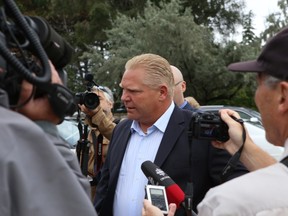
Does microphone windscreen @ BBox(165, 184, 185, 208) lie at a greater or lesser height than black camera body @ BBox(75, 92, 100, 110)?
greater

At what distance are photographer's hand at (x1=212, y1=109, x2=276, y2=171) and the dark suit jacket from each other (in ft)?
1.94

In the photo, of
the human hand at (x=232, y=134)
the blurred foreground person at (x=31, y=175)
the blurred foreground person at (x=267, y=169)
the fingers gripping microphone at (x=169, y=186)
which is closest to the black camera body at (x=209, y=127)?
A: the human hand at (x=232, y=134)

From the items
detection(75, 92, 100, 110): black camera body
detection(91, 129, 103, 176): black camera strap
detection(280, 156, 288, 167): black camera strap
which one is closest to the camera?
detection(280, 156, 288, 167): black camera strap

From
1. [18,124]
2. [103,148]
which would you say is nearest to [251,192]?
[18,124]

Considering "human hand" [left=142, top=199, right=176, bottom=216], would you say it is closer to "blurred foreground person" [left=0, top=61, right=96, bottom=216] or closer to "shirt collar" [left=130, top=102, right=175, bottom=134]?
"shirt collar" [left=130, top=102, right=175, bottom=134]

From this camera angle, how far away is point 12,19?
A: 1.49m

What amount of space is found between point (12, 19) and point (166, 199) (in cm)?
143

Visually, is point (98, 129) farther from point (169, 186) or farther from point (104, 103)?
point (169, 186)

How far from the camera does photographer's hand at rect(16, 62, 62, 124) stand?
1446 millimetres

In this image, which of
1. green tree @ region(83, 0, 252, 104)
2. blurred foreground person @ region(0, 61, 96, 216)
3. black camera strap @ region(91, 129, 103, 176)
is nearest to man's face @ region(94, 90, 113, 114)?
black camera strap @ region(91, 129, 103, 176)

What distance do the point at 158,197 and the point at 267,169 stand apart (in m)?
1.09

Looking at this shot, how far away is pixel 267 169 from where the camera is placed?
1.64 metres

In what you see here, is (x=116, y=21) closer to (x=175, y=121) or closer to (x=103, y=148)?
(x=103, y=148)

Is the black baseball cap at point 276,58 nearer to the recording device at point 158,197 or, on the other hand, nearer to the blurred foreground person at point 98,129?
the recording device at point 158,197
